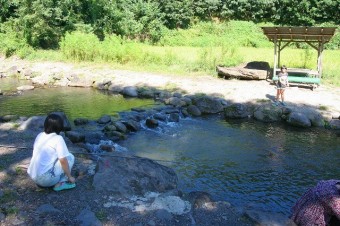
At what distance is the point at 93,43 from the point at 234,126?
12.1m

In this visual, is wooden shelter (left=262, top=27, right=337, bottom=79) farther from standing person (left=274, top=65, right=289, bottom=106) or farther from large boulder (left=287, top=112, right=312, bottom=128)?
large boulder (left=287, top=112, right=312, bottom=128)

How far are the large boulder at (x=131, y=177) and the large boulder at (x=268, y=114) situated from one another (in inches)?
257

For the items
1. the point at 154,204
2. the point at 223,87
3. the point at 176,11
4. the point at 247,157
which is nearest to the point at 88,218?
the point at 154,204

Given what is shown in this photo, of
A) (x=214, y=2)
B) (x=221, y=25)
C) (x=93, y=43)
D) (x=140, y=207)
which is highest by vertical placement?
(x=214, y=2)

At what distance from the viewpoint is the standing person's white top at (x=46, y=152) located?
4.96 meters

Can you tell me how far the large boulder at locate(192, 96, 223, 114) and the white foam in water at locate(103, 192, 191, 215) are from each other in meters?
7.75

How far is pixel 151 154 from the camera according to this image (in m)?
9.01

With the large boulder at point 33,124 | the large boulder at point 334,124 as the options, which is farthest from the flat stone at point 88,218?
the large boulder at point 334,124

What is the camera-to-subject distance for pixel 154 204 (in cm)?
520

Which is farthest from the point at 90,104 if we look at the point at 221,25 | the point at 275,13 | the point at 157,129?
the point at 275,13

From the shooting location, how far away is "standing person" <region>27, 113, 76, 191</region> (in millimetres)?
4953

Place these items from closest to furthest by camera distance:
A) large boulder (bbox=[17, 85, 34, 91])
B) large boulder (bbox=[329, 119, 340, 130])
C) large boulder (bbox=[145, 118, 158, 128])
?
large boulder (bbox=[329, 119, 340, 130])
large boulder (bbox=[145, 118, 158, 128])
large boulder (bbox=[17, 85, 34, 91])

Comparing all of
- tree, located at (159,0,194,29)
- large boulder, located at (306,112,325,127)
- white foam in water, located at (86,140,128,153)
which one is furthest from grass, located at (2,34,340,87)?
tree, located at (159,0,194,29)

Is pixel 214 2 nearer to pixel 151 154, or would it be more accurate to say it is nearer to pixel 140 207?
pixel 151 154
